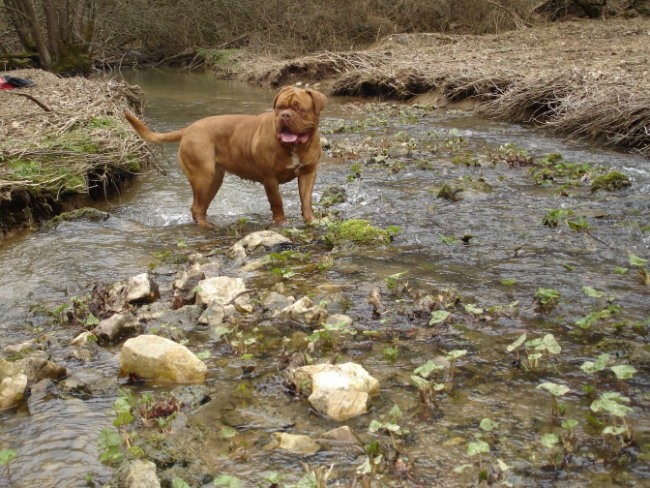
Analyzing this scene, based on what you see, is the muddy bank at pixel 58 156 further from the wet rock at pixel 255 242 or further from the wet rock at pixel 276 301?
the wet rock at pixel 276 301

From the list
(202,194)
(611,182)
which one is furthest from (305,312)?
(611,182)

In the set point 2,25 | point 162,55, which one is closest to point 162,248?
point 2,25

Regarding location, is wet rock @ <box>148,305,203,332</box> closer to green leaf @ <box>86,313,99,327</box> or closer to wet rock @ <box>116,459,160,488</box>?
green leaf @ <box>86,313,99,327</box>

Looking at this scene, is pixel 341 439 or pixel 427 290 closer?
pixel 341 439

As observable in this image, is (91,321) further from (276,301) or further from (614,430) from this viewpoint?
(614,430)

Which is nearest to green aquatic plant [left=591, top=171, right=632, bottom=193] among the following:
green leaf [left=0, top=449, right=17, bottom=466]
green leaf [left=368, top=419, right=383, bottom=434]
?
green leaf [left=368, top=419, right=383, bottom=434]

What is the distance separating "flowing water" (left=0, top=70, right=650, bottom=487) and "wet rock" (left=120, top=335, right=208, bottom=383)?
142 millimetres

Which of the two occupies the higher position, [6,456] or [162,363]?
[6,456]

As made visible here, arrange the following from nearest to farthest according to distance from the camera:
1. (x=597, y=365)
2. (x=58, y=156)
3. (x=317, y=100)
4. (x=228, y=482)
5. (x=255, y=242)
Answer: (x=228, y=482) → (x=597, y=365) → (x=255, y=242) → (x=317, y=100) → (x=58, y=156)

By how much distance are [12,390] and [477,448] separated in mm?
2339

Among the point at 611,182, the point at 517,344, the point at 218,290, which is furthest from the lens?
the point at 611,182

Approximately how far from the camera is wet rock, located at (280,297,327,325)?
14.4ft

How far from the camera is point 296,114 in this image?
20.6 feet

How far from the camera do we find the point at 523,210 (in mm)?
6930
